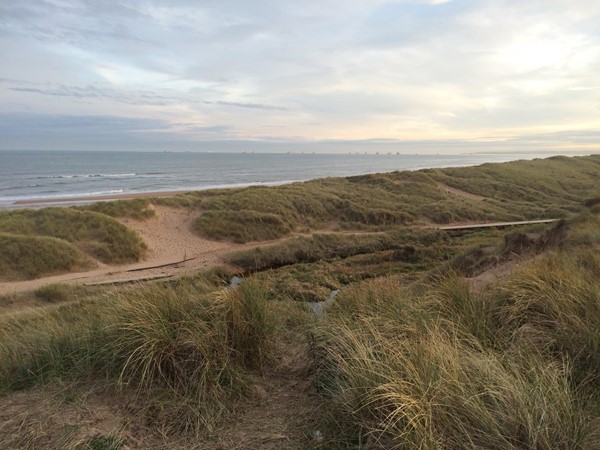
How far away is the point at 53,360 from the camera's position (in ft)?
15.5

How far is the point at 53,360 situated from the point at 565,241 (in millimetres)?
13949

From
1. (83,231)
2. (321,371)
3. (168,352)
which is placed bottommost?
(83,231)

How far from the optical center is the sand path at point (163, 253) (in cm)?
2142

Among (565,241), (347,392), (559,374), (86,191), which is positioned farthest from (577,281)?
(86,191)

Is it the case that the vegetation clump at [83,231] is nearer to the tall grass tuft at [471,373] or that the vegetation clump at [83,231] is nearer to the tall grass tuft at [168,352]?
the tall grass tuft at [168,352]

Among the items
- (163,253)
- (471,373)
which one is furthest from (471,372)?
(163,253)

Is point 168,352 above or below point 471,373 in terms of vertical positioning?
below

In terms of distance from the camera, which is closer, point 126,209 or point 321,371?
point 321,371

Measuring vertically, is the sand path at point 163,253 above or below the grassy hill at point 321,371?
below

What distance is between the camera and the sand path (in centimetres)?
2142

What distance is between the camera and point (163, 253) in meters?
27.5

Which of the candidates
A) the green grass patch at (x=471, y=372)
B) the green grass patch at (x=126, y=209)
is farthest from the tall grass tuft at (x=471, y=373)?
the green grass patch at (x=126, y=209)

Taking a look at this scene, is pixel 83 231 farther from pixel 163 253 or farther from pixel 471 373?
pixel 471 373

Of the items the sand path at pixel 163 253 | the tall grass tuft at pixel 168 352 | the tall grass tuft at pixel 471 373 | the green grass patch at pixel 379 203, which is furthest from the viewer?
the green grass patch at pixel 379 203
